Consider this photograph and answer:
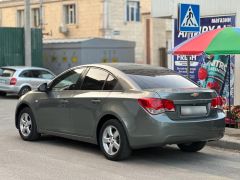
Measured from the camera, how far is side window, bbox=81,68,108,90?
865cm

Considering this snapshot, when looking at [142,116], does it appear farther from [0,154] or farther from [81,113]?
[0,154]

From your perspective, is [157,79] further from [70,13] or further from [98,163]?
[70,13]

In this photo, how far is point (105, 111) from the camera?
Answer: 825 cm

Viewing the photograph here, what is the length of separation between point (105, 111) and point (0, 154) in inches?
74.5

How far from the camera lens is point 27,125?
1009cm

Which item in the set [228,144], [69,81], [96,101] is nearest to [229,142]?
[228,144]

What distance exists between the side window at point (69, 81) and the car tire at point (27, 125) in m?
0.83

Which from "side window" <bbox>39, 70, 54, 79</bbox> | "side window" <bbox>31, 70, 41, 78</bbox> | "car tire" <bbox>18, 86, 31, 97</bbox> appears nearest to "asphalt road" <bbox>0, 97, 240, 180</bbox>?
"car tire" <bbox>18, 86, 31, 97</bbox>

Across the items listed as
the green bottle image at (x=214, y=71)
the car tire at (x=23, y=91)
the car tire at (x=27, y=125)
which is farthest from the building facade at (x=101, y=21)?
the car tire at (x=27, y=125)

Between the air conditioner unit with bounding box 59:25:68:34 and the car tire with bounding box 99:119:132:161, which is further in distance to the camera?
the air conditioner unit with bounding box 59:25:68:34

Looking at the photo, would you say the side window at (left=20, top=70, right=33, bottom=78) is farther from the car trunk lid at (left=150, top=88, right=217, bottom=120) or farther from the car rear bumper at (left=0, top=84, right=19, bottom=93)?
the car trunk lid at (left=150, top=88, right=217, bottom=120)

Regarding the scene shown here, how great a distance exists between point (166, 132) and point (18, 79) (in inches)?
583

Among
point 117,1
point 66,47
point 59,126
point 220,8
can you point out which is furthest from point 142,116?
point 117,1

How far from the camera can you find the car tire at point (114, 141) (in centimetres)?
799
